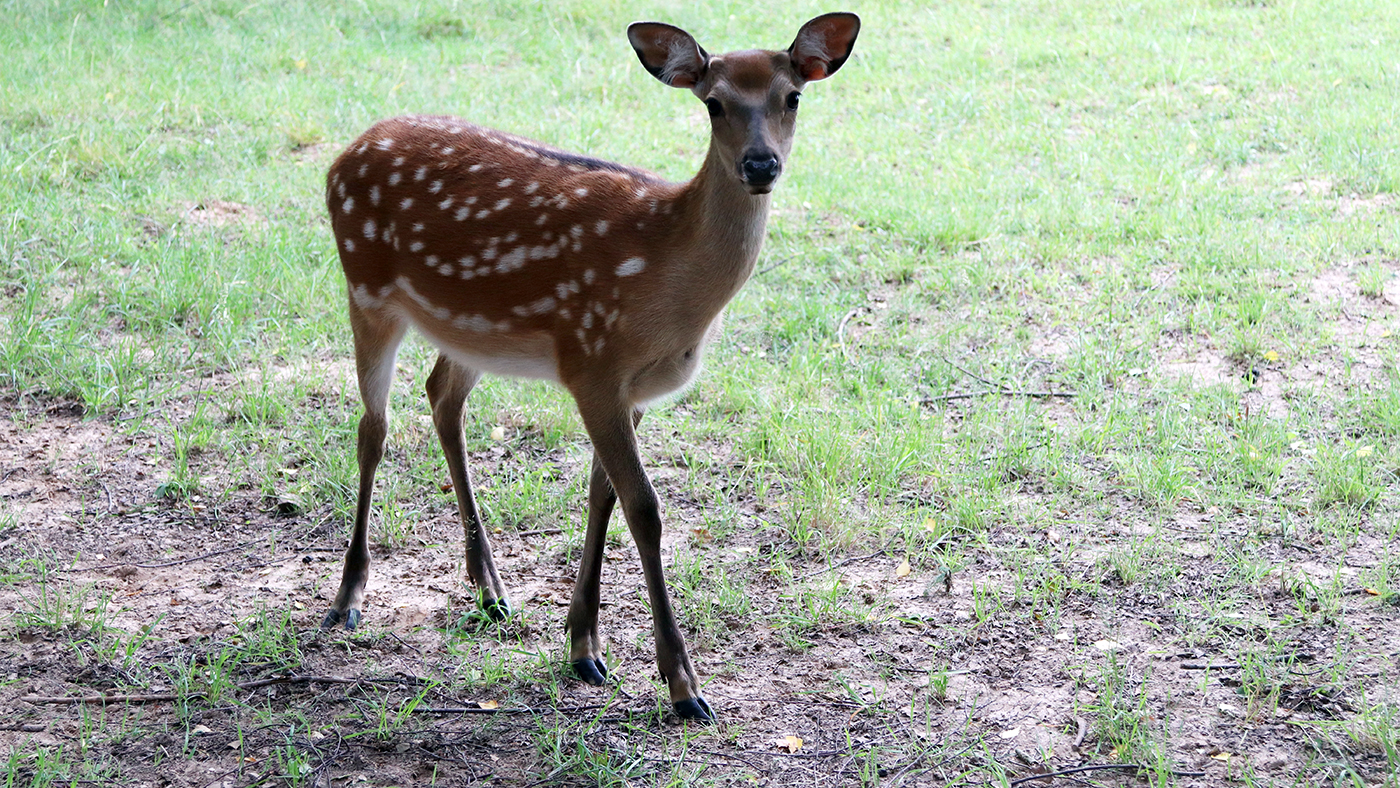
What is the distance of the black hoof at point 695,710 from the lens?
3.68m

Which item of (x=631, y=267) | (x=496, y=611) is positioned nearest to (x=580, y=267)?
(x=631, y=267)

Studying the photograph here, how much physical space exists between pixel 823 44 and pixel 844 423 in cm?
197

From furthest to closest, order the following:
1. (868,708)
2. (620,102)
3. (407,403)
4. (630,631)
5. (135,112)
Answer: (620,102)
(135,112)
(407,403)
(630,631)
(868,708)

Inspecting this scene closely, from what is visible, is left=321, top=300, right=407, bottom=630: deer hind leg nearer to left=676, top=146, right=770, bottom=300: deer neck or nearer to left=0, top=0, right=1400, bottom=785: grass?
left=0, top=0, right=1400, bottom=785: grass

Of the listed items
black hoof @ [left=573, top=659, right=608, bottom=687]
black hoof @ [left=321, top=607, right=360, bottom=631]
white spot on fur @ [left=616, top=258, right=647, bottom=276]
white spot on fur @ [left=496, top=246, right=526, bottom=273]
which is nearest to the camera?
white spot on fur @ [left=616, top=258, right=647, bottom=276]

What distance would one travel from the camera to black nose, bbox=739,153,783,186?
11.2 ft

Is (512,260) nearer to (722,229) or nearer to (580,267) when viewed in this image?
(580,267)

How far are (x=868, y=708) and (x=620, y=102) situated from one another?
21.9ft

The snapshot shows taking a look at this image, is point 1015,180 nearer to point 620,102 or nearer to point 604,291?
point 620,102

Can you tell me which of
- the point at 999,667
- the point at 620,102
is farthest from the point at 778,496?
the point at 620,102

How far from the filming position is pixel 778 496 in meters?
5.01

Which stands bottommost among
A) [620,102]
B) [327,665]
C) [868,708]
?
[327,665]

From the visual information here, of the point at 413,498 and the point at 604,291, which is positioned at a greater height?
the point at 604,291

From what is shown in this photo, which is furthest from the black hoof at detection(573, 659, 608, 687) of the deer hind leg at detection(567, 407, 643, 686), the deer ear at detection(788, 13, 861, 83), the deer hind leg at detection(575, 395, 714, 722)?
the deer ear at detection(788, 13, 861, 83)
